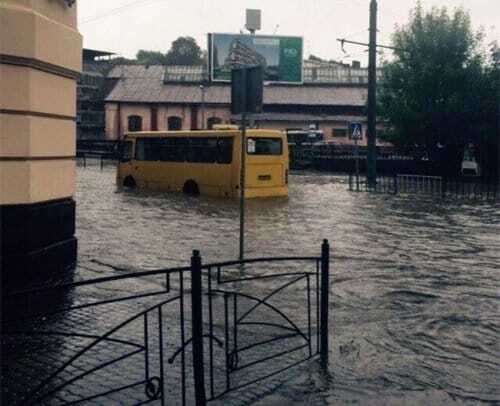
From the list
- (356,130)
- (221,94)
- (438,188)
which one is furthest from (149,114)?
(356,130)

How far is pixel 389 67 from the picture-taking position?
3659cm

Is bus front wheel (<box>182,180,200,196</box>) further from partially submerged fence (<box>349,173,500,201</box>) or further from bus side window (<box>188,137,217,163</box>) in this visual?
partially submerged fence (<box>349,173,500,201</box>)

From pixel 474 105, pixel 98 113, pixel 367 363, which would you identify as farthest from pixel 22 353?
pixel 98 113

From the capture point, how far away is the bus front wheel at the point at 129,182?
91.5 feet

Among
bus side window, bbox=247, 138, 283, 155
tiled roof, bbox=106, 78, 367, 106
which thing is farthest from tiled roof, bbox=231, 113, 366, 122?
bus side window, bbox=247, 138, 283, 155

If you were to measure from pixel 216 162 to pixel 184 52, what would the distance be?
7889 cm

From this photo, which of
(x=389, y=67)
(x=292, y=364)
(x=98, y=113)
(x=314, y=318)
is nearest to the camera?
(x=292, y=364)

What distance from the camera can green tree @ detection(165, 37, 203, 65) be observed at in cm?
9912

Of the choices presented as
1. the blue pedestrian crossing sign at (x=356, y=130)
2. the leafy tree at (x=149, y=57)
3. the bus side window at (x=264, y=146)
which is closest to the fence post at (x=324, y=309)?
the bus side window at (x=264, y=146)

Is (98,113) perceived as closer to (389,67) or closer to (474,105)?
(389,67)

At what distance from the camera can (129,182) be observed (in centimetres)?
2806

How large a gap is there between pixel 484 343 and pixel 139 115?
59.2 m

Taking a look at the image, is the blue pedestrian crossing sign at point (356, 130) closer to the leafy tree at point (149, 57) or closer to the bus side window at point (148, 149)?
the bus side window at point (148, 149)

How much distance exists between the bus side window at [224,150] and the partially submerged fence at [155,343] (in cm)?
1483
